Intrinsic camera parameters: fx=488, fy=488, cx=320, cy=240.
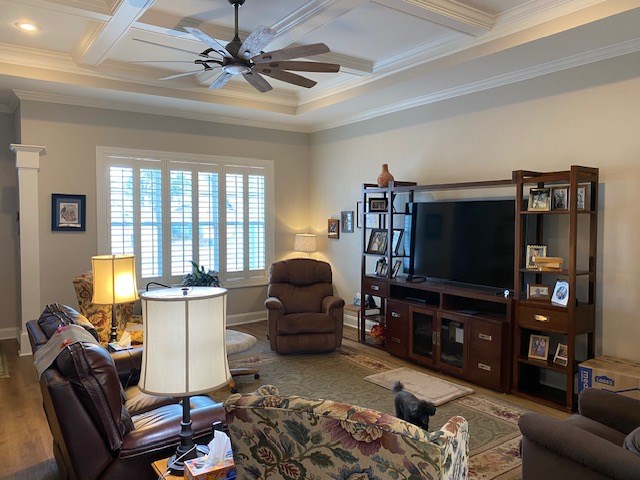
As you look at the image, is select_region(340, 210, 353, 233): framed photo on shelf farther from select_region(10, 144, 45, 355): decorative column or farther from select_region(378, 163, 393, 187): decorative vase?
select_region(10, 144, 45, 355): decorative column

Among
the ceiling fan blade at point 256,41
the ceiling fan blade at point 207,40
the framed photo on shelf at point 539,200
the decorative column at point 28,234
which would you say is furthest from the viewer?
the decorative column at point 28,234

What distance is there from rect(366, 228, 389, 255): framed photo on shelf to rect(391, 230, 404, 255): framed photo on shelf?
0.36 feet

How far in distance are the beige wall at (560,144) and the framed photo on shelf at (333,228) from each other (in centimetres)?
87

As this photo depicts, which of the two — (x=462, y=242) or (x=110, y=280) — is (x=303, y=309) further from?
(x=110, y=280)

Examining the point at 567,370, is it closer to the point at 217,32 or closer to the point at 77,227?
the point at 217,32

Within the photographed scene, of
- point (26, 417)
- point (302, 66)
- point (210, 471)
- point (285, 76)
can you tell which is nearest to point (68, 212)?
point (26, 417)

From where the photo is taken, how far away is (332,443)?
57.2 inches

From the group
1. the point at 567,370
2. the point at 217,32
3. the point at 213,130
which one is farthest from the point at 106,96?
the point at 567,370

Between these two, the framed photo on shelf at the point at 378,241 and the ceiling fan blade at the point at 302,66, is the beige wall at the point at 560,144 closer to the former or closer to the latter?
the framed photo on shelf at the point at 378,241

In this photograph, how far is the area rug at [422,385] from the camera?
4188 millimetres

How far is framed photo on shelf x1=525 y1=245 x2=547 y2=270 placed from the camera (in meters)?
A: 4.20

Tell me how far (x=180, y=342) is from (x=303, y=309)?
13.0ft

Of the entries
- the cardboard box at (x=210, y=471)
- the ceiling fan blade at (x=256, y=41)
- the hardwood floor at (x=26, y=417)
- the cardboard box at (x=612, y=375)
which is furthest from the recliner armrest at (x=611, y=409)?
the ceiling fan blade at (x=256, y=41)

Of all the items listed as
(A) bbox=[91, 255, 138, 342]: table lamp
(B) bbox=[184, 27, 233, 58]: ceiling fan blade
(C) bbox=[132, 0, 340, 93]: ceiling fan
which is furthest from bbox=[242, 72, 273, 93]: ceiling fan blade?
(A) bbox=[91, 255, 138, 342]: table lamp
